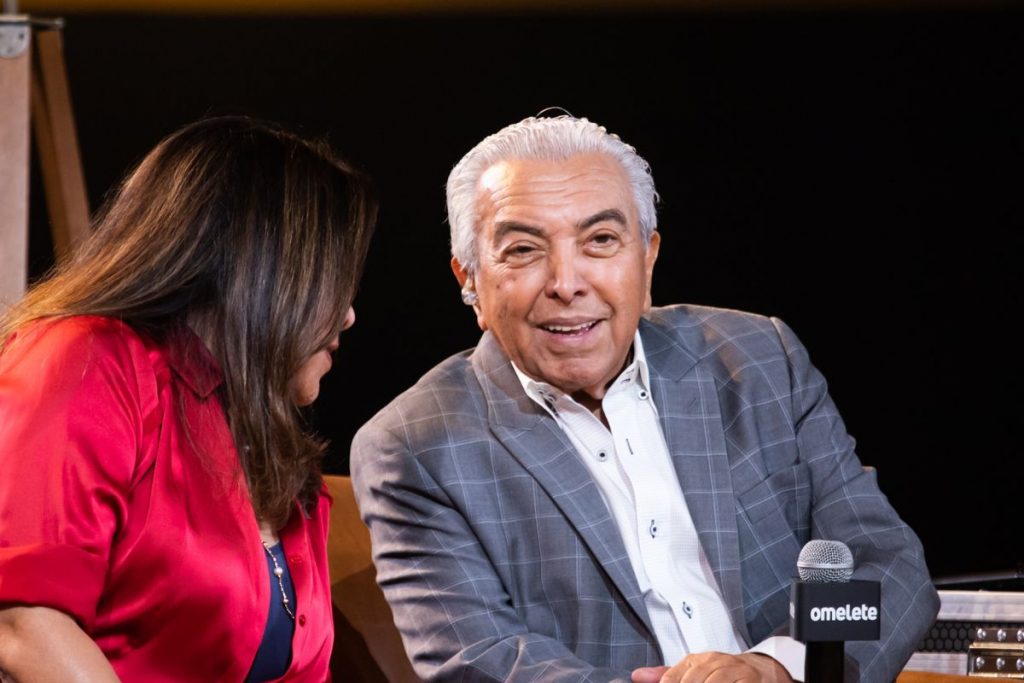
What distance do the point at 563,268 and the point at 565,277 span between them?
2 cm

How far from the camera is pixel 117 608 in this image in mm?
1747

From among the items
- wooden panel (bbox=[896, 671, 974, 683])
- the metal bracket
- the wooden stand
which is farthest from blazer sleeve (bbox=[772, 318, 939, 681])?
the metal bracket

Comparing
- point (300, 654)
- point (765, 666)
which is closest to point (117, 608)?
point (300, 654)

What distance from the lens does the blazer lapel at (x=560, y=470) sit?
2.24 meters

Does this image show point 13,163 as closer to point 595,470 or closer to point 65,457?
point 65,457

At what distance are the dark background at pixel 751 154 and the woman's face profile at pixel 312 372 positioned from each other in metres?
2.22

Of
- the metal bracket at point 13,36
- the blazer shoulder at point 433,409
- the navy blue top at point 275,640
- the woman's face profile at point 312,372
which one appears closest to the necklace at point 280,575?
the navy blue top at point 275,640

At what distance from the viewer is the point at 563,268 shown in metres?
2.37

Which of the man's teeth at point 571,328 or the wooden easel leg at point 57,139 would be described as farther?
the wooden easel leg at point 57,139

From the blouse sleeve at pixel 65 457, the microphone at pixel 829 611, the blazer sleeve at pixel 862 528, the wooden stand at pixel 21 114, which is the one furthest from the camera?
the wooden stand at pixel 21 114

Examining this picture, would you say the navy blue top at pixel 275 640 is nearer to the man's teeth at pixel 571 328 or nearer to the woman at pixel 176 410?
the woman at pixel 176 410

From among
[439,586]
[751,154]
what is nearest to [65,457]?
[439,586]

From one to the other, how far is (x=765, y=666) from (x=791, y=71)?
234 cm

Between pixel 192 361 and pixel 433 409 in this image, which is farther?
pixel 433 409
